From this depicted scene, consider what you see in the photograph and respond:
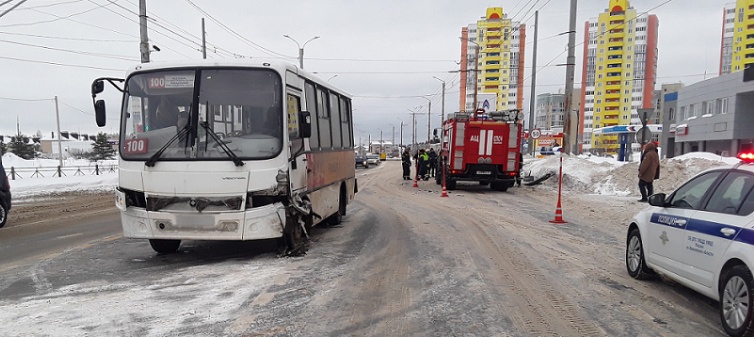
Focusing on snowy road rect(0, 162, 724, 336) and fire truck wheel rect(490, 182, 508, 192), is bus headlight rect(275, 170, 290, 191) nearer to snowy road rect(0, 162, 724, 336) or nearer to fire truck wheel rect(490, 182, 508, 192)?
snowy road rect(0, 162, 724, 336)

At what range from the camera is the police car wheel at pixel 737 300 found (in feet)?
13.0

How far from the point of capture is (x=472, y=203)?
15211 mm

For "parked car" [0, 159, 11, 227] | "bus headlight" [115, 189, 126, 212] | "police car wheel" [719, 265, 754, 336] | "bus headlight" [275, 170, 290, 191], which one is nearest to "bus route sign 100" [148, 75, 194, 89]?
"bus headlight" [115, 189, 126, 212]

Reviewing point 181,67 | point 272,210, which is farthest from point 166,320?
point 181,67

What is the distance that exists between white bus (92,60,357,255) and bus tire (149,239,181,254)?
287mm

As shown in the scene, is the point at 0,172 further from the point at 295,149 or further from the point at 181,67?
the point at 295,149

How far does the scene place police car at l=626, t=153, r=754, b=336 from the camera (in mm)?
4090

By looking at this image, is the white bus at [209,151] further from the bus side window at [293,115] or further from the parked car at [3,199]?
the parked car at [3,199]

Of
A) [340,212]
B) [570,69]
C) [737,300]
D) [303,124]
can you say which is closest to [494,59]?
[570,69]

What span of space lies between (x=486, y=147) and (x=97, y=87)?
48.0ft

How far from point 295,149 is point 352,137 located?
4.93 metres

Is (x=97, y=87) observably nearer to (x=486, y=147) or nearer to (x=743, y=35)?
(x=486, y=147)

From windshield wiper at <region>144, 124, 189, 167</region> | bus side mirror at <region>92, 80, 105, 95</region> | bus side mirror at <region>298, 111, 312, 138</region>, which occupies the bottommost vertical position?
windshield wiper at <region>144, 124, 189, 167</region>

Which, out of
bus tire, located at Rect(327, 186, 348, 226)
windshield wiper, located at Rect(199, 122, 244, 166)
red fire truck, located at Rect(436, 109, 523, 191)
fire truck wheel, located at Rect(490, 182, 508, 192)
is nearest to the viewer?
windshield wiper, located at Rect(199, 122, 244, 166)
